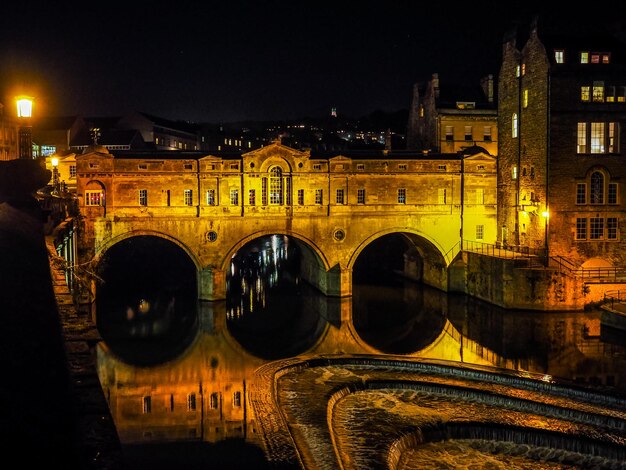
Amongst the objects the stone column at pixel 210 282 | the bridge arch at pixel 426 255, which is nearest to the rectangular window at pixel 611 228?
the bridge arch at pixel 426 255

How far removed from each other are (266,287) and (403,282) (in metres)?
10.6

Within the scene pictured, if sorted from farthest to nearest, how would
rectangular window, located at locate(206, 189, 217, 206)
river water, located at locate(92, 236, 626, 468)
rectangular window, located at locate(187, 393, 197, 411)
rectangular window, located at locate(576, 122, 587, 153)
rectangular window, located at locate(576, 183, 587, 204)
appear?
1. rectangular window, located at locate(206, 189, 217, 206)
2. rectangular window, located at locate(576, 183, 587, 204)
3. rectangular window, located at locate(576, 122, 587, 153)
4. rectangular window, located at locate(187, 393, 197, 411)
5. river water, located at locate(92, 236, 626, 468)

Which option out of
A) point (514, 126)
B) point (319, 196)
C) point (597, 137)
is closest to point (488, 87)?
point (514, 126)

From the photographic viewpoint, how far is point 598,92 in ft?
128

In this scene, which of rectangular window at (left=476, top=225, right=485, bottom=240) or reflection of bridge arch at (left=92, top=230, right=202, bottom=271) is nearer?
reflection of bridge arch at (left=92, top=230, right=202, bottom=271)

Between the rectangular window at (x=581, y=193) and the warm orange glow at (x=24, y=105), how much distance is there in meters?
31.6

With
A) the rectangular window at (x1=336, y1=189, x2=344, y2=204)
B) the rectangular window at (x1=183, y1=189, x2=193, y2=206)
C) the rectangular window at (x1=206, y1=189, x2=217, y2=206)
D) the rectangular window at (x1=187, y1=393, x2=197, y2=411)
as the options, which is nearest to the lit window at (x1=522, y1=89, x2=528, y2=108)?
the rectangular window at (x1=336, y1=189, x2=344, y2=204)

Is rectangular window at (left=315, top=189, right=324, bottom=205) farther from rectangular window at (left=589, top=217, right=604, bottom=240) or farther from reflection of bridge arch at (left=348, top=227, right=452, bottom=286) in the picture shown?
rectangular window at (left=589, top=217, right=604, bottom=240)

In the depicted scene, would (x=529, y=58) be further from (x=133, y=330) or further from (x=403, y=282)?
(x=133, y=330)

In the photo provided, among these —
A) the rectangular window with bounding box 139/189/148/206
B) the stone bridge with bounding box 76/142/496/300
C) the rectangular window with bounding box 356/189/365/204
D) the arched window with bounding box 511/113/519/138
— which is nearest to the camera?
the stone bridge with bounding box 76/142/496/300

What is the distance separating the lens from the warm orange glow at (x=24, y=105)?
712 inches

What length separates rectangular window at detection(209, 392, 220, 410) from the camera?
23.5 meters

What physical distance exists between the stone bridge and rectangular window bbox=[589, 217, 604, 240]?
656 centimetres

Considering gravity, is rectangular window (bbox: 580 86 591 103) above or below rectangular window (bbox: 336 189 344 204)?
above
